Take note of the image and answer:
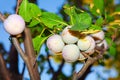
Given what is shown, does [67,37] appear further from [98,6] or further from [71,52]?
[98,6]

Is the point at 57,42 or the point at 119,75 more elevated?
the point at 57,42

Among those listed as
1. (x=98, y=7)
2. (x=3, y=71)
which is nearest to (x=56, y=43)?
(x=98, y=7)

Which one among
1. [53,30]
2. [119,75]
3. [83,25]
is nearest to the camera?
[83,25]

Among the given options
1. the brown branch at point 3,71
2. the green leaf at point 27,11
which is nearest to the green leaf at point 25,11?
the green leaf at point 27,11

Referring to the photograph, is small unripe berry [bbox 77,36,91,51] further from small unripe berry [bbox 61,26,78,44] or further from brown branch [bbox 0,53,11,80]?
brown branch [bbox 0,53,11,80]

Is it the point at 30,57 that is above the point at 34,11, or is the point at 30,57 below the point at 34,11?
below

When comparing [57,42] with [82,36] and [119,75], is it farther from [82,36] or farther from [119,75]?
[119,75]

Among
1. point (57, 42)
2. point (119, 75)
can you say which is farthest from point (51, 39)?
point (119, 75)
